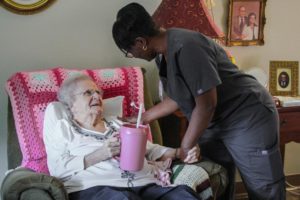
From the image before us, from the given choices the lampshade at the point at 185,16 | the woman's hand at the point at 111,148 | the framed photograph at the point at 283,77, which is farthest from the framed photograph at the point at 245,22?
the woman's hand at the point at 111,148

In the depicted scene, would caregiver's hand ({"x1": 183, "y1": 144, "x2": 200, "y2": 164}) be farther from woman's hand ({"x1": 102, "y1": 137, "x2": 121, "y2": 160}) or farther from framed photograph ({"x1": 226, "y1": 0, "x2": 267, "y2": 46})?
framed photograph ({"x1": 226, "y1": 0, "x2": 267, "y2": 46})

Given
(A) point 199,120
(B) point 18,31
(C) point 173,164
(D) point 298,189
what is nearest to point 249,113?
(A) point 199,120

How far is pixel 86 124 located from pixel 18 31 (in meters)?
0.74

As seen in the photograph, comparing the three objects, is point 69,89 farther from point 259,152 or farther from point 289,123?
point 289,123

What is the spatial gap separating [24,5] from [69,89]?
64 cm

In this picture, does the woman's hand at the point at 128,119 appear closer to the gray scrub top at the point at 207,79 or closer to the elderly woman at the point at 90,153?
the elderly woman at the point at 90,153

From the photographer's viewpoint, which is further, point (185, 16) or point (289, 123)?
point (289, 123)

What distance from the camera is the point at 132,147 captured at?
1563mm

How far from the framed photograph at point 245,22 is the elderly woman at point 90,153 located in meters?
1.15

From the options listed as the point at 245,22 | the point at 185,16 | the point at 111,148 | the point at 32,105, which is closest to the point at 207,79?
the point at 111,148

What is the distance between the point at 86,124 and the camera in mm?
1862

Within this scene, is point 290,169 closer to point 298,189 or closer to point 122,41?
point 298,189

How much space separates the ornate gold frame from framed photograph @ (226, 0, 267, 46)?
3.92 feet

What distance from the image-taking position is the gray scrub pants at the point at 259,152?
5.74 feet
